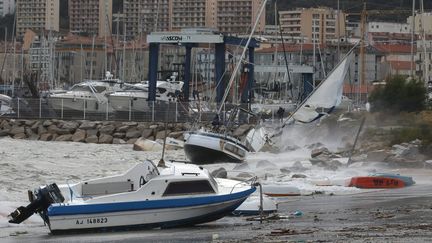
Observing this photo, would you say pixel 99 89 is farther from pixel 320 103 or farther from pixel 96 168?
pixel 96 168

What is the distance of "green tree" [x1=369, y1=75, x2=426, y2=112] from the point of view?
62344 millimetres

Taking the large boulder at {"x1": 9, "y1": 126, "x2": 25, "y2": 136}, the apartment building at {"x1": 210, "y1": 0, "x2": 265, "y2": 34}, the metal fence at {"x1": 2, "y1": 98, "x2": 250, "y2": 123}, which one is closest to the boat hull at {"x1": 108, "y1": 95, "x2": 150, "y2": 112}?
the metal fence at {"x1": 2, "y1": 98, "x2": 250, "y2": 123}

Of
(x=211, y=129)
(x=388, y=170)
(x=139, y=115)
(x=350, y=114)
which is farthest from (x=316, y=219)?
(x=139, y=115)

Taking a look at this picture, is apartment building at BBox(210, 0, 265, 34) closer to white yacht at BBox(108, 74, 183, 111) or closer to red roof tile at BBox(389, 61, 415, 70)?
red roof tile at BBox(389, 61, 415, 70)

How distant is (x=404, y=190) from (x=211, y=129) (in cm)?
1700

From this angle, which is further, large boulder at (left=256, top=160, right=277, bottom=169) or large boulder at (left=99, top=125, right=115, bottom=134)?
large boulder at (left=99, top=125, right=115, bottom=134)

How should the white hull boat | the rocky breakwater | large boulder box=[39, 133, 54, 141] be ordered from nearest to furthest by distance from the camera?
the white hull boat, the rocky breakwater, large boulder box=[39, 133, 54, 141]

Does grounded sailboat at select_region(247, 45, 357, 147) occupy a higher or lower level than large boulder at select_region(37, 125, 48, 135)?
higher

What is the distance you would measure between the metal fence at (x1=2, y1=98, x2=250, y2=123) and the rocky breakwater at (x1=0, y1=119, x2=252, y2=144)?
1.25 meters

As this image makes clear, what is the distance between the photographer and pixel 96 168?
49375 millimetres

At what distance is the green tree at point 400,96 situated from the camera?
62344mm

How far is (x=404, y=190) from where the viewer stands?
36219 mm

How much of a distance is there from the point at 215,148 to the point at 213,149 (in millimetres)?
123

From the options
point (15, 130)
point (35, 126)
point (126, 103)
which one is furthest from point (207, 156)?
point (126, 103)
